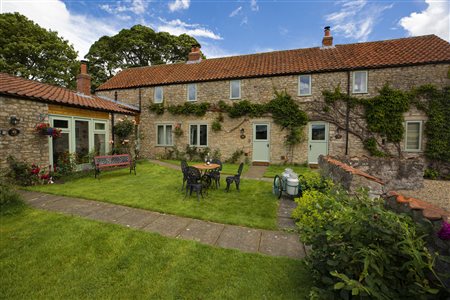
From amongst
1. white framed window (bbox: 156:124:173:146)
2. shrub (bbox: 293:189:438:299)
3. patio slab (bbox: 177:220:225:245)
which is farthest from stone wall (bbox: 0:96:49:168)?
shrub (bbox: 293:189:438:299)

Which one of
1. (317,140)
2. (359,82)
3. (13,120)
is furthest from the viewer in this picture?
(317,140)

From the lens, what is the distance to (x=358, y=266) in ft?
6.54

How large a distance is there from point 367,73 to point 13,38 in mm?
31474

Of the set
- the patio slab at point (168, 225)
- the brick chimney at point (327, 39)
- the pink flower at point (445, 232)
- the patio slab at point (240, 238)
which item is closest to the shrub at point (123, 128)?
the patio slab at point (168, 225)

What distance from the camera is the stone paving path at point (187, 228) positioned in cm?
354

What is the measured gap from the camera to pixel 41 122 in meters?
8.16

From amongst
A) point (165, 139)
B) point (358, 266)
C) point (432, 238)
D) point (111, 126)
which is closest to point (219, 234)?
point (358, 266)

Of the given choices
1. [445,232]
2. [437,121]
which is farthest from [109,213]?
[437,121]

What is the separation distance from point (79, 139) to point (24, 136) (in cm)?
237

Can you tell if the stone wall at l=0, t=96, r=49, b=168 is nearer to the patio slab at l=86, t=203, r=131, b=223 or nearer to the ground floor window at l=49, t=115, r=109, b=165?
the ground floor window at l=49, t=115, r=109, b=165

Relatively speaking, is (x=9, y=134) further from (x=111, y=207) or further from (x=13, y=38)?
(x=13, y=38)

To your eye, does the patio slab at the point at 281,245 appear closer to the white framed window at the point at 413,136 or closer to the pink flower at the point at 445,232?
the pink flower at the point at 445,232

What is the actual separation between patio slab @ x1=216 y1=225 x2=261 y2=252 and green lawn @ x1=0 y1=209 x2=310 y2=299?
0.71ft

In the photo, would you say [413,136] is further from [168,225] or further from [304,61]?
[168,225]
